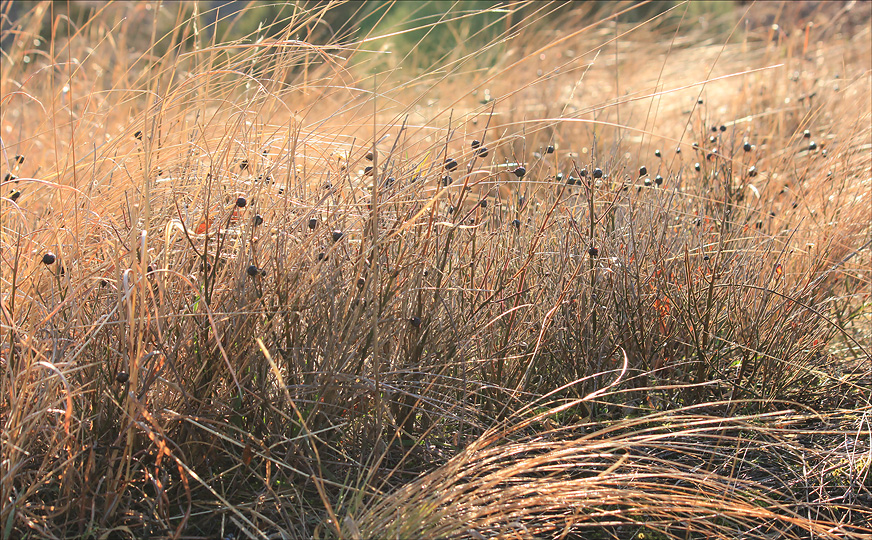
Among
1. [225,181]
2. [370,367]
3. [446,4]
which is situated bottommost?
[370,367]

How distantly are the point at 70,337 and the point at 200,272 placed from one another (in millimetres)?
287

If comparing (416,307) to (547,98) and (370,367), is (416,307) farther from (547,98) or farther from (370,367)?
(547,98)

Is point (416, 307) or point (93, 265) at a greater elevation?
point (93, 265)

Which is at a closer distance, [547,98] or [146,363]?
[146,363]

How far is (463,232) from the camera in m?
1.93

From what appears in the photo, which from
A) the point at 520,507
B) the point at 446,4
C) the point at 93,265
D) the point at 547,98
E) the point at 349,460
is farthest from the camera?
the point at 446,4

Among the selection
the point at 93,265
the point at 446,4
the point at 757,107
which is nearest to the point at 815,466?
the point at 93,265

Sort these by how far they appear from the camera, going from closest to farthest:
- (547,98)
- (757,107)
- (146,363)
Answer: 1. (146,363)
2. (757,107)
3. (547,98)

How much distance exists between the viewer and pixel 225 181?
1.83 metres

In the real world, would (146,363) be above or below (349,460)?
above

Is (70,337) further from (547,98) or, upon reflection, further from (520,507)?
(547,98)

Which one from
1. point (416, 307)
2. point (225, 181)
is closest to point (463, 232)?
point (416, 307)

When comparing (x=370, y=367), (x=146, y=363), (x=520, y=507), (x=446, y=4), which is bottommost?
(x=520, y=507)

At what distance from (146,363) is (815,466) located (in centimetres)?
141
